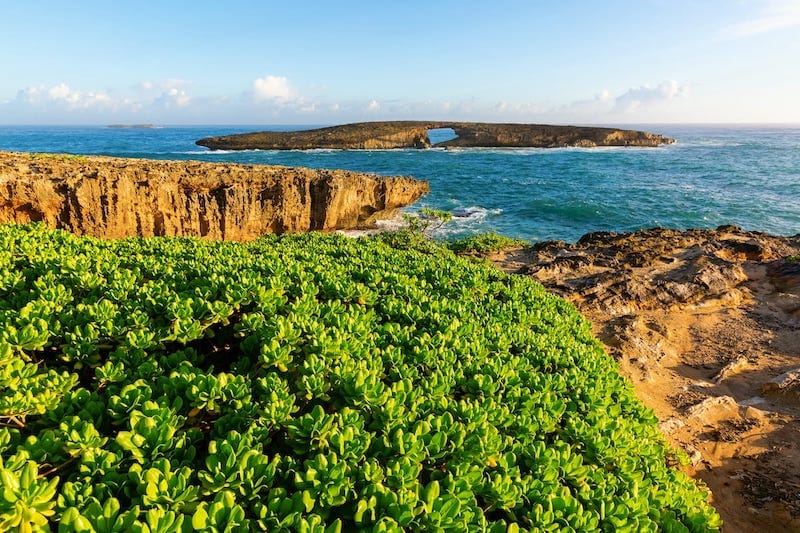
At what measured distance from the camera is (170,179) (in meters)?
14.5

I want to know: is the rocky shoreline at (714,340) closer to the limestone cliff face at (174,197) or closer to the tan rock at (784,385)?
the tan rock at (784,385)

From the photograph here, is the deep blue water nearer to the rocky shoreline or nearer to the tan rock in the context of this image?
the rocky shoreline

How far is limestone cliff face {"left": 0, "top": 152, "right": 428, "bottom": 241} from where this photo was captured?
11828 millimetres

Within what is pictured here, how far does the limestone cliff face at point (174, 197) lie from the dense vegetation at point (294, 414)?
30.4 ft

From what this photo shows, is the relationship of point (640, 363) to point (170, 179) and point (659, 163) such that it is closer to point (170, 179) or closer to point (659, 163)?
point (170, 179)

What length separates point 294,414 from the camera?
2.62 m

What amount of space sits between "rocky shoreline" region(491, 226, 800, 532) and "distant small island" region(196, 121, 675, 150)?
230 ft

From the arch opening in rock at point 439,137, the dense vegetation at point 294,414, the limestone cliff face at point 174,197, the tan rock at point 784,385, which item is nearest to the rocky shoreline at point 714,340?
the tan rock at point 784,385

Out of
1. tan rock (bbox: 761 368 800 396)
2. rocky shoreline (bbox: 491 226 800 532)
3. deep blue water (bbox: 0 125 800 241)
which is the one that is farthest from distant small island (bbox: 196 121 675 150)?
tan rock (bbox: 761 368 800 396)

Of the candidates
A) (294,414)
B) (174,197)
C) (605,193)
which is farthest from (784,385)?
(605,193)

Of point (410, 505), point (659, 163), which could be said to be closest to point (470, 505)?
point (410, 505)

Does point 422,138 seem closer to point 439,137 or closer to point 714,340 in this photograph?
point 439,137

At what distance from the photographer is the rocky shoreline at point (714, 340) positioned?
484 centimetres

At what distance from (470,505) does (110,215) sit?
572 inches
